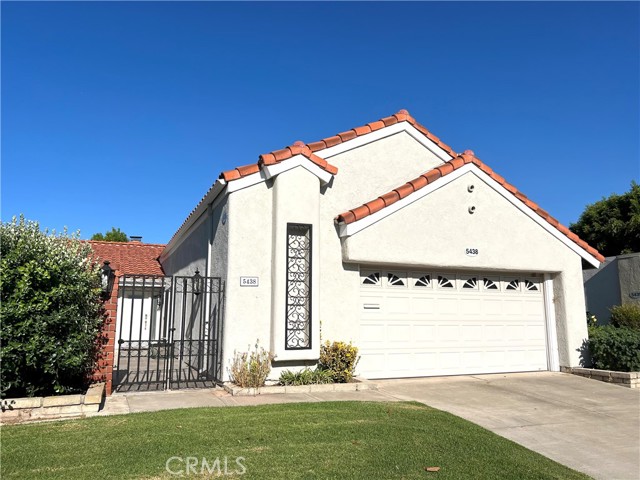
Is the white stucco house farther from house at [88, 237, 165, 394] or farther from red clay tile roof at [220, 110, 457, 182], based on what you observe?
house at [88, 237, 165, 394]

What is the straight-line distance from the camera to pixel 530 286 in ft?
39.7

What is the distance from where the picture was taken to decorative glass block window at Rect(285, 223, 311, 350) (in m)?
9.25

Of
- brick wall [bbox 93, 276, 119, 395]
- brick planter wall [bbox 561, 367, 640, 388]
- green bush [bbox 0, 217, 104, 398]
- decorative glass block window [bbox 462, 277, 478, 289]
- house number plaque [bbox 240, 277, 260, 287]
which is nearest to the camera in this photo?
green bush [bbox 0, 217, 104, 398]

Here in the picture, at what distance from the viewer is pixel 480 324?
1140 cm

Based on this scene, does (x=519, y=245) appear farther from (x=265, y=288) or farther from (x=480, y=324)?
(x=265, y=288)

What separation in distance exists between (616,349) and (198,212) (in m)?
10.0

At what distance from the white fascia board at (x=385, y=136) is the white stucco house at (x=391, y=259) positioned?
33 mm

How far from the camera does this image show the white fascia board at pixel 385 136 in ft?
34.9

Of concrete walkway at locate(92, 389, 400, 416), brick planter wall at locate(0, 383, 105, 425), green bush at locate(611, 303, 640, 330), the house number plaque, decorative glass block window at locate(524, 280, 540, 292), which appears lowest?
concrete walkway at locate(92, 389, 400, 416)

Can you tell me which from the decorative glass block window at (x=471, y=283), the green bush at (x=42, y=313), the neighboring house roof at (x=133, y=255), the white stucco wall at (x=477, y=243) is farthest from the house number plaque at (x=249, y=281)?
the neighboring house roof at (x=133, y=255)

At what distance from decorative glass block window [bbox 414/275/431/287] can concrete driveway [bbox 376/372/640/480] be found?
205cm

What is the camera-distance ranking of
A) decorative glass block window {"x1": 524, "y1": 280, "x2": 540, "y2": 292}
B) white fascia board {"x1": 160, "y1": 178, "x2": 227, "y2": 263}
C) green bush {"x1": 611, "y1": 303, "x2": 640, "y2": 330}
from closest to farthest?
white fascia board {"x1": 160, "y1": 178, "x2": 227, "y2": 263}
decorative glass block window {"x1": 524, "y1": 280, "x2": 540, "y2": 292}
green bush {"x1": 611, "y1": 303, "x2": 640, "y2": 330}

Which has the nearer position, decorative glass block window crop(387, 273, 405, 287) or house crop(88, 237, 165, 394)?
decorative glass block window crop(387, 273, 405, 287)

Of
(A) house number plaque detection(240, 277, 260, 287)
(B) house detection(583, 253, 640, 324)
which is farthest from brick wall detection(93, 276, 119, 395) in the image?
(B) house detection(583, 253, 640, 324)
